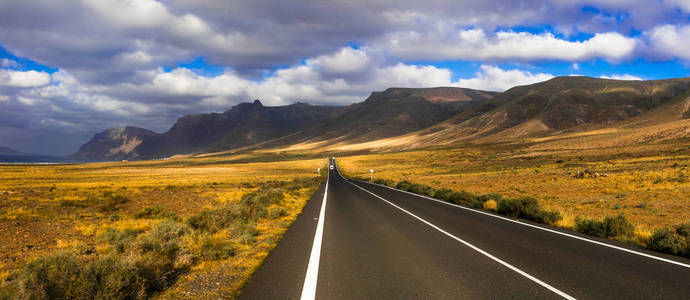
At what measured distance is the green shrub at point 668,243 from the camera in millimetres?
7914

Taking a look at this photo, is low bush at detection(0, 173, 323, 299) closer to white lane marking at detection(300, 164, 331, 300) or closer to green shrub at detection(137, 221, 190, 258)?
green shrub at detection(137, 221, 190, 258)

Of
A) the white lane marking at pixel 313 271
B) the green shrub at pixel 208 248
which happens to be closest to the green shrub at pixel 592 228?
the white lane marking at pixel 313 271

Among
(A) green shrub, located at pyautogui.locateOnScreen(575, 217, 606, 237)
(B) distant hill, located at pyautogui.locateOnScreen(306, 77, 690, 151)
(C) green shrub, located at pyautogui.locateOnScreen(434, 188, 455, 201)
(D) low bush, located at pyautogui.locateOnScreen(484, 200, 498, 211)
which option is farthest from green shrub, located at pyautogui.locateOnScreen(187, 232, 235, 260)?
(B) distant hill, located at pyautogui.locateOnScreen(306, 77, 690, 151)

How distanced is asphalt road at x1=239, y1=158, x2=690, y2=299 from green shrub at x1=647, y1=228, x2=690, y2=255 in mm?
436

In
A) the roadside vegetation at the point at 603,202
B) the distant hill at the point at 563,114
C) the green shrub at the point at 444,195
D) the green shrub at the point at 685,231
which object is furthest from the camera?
the distant hill at the point at 563,114

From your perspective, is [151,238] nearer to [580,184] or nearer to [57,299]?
[57,299]

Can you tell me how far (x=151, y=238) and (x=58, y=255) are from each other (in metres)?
2.91

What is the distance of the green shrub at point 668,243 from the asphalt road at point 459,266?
0.44 meters

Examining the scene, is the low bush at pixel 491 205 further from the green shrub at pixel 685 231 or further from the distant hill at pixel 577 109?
the distant hill at pixel 577 109

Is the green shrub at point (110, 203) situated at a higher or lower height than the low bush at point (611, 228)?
lower

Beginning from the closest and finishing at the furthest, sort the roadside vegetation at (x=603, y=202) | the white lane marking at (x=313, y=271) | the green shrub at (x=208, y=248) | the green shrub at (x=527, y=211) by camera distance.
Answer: the white lane marking at (x=313, y=271), the green shrub at (x=208, y=248), the roadside vegetation at (x=603, y=202), the green shrub at (x=527, y=211)

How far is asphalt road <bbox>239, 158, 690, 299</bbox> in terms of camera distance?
550 centimetres

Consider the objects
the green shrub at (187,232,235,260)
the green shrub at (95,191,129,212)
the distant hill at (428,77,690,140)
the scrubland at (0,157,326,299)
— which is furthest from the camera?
the distant hill at (428,77,690,140)

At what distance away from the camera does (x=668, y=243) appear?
8125 millimetres
